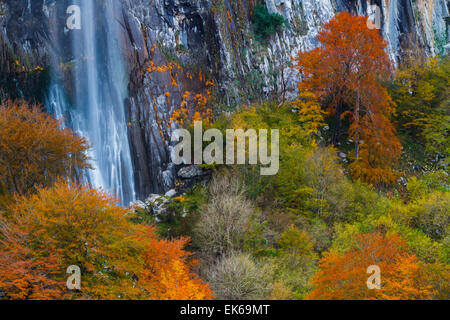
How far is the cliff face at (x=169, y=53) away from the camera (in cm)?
2200

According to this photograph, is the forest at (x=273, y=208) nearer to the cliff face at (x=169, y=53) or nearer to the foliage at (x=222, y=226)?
the foliage at (x=222, y=226)

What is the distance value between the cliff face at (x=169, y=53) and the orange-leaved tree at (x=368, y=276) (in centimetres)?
1493

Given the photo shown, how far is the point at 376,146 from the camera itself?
82.1 ft

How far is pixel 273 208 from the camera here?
20109 mm

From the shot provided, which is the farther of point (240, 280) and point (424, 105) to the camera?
point (424, 105)

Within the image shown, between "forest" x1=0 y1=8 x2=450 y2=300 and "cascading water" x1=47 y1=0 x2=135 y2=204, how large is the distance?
4.32 ft

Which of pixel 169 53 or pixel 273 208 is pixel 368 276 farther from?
pixel 169 53

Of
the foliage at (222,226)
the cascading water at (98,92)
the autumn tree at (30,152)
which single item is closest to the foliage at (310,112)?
the foliage at (222,226)

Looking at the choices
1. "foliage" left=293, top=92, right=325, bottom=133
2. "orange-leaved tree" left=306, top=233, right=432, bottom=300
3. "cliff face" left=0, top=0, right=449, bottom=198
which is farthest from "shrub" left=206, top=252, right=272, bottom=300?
"foliage" left=293, top=92, right=325, bottom=133

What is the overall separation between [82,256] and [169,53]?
60.3 feet

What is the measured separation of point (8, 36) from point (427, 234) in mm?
28947

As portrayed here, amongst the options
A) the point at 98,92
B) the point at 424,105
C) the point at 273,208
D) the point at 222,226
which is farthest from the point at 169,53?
the point at 424,105

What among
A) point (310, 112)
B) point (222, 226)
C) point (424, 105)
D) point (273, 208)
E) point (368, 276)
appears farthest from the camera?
point (424, 105)

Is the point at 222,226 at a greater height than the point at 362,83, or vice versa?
the point at 362,83
